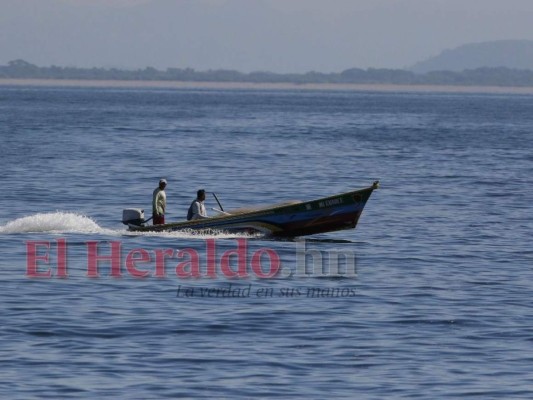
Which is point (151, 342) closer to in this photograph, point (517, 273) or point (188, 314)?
point (188, 314)

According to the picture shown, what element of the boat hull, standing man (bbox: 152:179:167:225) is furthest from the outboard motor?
standing man (bbox: 152:179:167:225)

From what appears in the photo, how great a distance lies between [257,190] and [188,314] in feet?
89.4

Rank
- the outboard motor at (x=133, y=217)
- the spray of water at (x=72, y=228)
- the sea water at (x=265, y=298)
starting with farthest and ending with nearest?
1. the outboard motor at (x=133, y=217)
2. the spray of water at (x=72, y=228)
3. the sea water at (x=265, y=298)

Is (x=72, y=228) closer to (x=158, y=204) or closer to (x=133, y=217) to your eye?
(x=133, y=217)

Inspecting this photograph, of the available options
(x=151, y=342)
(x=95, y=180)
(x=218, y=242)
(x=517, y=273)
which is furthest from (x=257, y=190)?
(x=151, y=342)

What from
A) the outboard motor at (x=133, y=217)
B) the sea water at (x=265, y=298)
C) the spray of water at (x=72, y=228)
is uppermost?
the outboard motor at (x=133, y=217)

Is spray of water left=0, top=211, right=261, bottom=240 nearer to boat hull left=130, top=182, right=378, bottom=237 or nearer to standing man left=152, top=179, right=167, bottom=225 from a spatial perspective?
boat hull left=130, top=182, right=378, bottom=237

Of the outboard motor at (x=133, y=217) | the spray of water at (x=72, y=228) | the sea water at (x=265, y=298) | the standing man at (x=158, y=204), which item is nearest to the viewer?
the sea water at (x=265, y=298)

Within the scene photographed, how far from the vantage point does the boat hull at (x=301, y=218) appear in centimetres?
3175

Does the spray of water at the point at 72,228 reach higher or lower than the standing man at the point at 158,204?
lower

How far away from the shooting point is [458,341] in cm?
2005

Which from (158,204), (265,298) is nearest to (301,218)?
(158,204)

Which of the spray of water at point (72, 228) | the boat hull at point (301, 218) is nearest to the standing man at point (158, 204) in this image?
the boat hull at point (301, 218)

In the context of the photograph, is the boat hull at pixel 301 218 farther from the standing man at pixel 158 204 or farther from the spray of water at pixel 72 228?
the standing man at pixel 158 204
